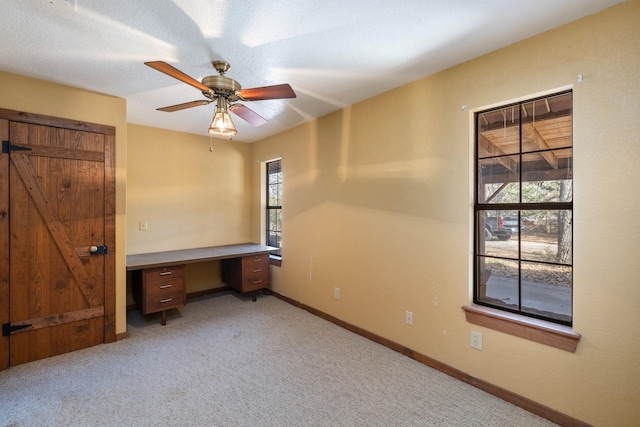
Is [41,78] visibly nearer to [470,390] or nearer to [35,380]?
[35,380]

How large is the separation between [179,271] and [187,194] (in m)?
1.33

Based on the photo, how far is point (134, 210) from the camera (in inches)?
150

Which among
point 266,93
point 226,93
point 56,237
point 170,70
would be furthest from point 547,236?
point 56,237

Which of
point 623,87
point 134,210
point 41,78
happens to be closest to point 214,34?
point 41,78

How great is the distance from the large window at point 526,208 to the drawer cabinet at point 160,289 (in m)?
3.12

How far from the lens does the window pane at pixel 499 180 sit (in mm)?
Result: 2090

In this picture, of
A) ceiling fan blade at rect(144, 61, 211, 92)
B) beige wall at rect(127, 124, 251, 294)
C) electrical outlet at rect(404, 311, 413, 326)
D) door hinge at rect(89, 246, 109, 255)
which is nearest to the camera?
ceiling fan blade at rect(144, 61, 211, 92)

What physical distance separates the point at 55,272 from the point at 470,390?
3.66 meters

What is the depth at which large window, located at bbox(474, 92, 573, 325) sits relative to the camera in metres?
1.91

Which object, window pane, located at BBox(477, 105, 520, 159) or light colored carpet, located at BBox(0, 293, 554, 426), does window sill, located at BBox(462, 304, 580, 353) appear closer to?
light colored carpet, located at BBox(0, 293, 554, 426)

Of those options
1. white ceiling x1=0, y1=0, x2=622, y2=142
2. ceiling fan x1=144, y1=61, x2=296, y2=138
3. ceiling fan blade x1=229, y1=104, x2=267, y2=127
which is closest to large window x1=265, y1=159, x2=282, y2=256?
ceiling fan blade x1=229, y1=104, x2=267, y2=127

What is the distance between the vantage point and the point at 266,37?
1911 millimetres

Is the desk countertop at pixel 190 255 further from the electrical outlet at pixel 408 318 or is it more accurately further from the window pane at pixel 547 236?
the window pane at pixel 547 236

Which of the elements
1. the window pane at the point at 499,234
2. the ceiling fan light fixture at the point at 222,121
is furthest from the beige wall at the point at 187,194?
the window pane at the point at 499,234
